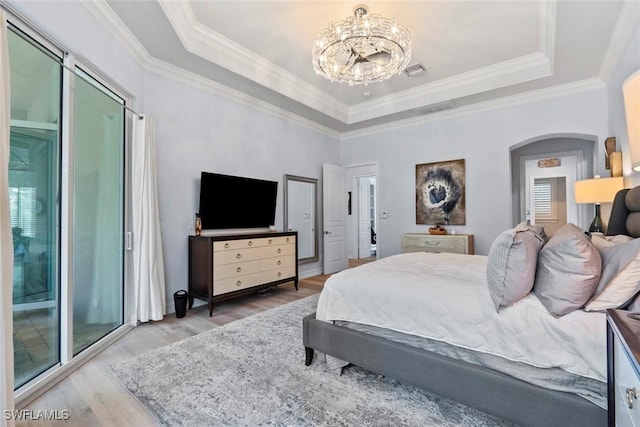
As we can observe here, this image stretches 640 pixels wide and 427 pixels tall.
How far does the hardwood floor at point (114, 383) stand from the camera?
1.67 m

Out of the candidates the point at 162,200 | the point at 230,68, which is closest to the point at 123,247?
the point at 162,200

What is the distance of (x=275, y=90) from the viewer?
416 cm

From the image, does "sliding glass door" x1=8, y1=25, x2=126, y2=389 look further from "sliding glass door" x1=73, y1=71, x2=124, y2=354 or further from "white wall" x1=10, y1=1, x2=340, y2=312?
"white wall" x1=10, y1=1, x2=340, y2=312

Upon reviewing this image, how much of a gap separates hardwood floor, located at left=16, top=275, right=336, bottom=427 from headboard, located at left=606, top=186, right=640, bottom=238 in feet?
11.5

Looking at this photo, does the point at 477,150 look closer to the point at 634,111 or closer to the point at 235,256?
the point at 634,111

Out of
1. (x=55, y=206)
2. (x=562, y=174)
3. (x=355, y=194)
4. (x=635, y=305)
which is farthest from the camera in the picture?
(x=355, y=194)

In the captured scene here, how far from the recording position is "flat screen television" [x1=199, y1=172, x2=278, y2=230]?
149 inches

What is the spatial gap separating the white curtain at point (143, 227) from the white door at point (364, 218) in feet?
17.7

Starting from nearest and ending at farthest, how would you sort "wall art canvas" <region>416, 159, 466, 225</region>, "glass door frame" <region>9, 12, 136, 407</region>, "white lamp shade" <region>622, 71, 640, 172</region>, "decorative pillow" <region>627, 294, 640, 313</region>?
"decorative pillow" <region>627, 294, 640, 313</region>
"white lamp shade" <region>622, 71, 640, 172</region>
"glass door frame" <region>9, 12, 136, 407</region>
"wall art canvas" <region>416, 159, 466, 225</region>

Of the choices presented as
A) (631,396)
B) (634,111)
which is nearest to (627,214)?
(634,111)

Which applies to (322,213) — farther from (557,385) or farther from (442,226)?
(557,385)

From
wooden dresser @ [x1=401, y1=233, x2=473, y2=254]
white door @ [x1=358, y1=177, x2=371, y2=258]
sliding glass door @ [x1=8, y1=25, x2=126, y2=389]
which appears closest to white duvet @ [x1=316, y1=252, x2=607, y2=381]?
sliding glass door @ [x1=8, y1=25, x2=126, y2=389]

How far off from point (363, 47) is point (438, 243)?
317cm

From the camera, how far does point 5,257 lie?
1.46 metres
